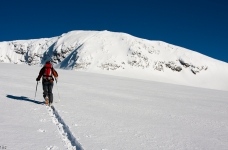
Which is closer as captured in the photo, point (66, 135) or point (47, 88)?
point (66, 135)

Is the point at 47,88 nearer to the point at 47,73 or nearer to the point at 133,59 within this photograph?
the point at 47,73

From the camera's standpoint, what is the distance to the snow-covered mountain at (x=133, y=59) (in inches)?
4515

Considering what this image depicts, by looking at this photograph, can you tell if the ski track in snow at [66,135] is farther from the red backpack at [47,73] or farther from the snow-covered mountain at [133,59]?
the snow-covered mountain at [133,59]

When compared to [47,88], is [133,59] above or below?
above

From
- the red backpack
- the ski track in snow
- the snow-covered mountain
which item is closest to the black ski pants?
the red backpack

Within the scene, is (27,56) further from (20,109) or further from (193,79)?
(20,109)

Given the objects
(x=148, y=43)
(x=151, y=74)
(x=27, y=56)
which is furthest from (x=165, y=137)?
(x=27, y=56)

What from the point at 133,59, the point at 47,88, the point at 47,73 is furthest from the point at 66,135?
the point at 133,59

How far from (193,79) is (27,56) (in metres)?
121

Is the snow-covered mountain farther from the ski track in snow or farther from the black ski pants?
the ski track in snow

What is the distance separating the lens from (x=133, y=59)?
400ft

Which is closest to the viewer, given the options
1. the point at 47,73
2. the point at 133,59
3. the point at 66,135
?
the point at 66,135

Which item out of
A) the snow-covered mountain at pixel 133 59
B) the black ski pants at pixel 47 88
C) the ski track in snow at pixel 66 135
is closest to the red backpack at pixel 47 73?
the black ski pants at pixel 47 88

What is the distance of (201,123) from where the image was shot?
8047 millimetres
